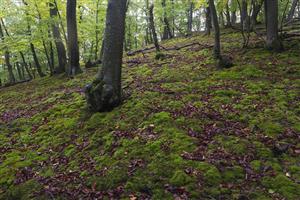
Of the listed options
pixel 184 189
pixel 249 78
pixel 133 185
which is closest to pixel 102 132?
pixel 133 185

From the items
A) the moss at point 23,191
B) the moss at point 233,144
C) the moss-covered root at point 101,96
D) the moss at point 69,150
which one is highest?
the moss-covered root at point 101,96

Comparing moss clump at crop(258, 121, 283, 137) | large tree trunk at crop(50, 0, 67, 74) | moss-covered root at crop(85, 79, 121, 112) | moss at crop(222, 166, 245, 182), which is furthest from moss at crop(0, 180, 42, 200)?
large tree trunk at crop(50, 0, 67, 74)

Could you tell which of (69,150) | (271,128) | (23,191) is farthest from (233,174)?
(23,191)

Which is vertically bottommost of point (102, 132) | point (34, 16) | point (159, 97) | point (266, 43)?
point (102, 132)

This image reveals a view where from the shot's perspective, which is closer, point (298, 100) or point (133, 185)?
point (133, 185)

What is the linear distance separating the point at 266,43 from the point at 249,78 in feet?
10.1

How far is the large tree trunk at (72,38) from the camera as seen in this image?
39.1 feet

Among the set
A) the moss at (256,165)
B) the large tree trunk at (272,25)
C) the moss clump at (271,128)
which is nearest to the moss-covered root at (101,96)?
the moss clump at (271,128)

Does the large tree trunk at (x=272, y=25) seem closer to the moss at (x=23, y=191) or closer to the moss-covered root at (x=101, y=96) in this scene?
the moss-covered root at (x=101, y=96)

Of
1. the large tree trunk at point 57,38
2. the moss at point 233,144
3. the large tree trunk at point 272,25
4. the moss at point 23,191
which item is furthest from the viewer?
the large tree trunk at point 57,38

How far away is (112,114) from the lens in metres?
7.00

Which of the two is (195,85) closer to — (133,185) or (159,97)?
(159,97)

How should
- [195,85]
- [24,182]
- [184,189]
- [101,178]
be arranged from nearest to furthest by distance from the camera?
1. [184,189]
2. [101,178]
3. [24,182]
4. [195,85]

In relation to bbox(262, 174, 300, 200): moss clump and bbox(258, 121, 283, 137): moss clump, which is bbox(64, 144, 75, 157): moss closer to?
bbox(262, 174, 300, 200): moss clump
